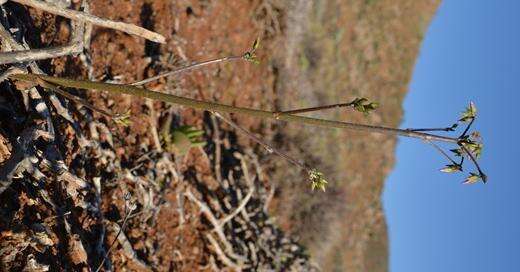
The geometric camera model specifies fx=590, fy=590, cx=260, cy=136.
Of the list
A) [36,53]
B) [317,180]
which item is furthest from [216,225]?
[317,180]

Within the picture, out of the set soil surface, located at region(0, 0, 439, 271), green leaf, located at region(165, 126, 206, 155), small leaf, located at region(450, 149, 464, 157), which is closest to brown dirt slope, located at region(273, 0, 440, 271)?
soil surface, located at region(0, 0, 439, 271)

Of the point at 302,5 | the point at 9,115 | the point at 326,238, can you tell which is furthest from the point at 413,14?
the point at 9,115

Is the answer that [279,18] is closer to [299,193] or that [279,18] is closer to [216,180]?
[299,193]

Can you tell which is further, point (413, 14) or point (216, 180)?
point (413, 14)

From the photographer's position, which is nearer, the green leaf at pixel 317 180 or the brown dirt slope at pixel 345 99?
the green leaf at pixel 317 180

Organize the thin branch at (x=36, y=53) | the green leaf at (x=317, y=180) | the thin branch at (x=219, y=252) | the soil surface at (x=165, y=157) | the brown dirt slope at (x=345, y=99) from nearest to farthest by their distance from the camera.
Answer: the green leaf at (x=317, y=180) < the thin branch at (x=36, y=53) < the soil surface at (x=165, y=157) < the thin branch at (x=219, y=252) < the brown dirt slope at (x=345, y=99)

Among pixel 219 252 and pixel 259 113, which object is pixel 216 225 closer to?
pixel 219 252

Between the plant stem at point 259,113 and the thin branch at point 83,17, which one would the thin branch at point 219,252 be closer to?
the thin branch at point 83,17

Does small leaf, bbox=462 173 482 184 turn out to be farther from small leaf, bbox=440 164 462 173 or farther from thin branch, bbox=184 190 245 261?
thin branch, bbox=184 190 245 261

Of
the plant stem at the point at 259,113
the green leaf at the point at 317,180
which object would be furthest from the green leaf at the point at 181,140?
the green leaf at the point at 317,180
